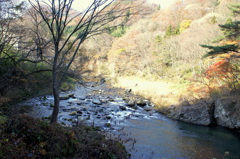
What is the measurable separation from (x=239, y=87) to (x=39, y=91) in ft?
51.0

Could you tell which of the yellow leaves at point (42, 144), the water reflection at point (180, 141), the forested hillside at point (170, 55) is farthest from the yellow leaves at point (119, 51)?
Answer: the yellow leaves at point (42, 144)

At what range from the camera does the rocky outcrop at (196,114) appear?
1193cm

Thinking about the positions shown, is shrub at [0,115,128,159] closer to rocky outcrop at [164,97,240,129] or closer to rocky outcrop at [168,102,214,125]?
rocky outcrop at [168,102,214,125]

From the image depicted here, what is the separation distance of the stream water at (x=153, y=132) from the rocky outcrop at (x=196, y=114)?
0.63 metres

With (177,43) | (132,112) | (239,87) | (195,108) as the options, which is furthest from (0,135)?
(177,43)

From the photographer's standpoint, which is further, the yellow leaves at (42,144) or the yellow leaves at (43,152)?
the yellow leaves at (42,144)

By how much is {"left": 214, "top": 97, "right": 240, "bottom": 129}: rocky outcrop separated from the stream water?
24.1 inches

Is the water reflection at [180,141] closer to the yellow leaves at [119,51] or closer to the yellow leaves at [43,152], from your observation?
the yellow leaves at [43,152]

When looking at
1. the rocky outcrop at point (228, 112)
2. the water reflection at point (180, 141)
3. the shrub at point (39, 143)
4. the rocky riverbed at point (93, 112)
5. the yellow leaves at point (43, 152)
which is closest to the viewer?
the shrub at point (39, 143)

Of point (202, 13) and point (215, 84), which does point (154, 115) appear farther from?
point (202, 13)

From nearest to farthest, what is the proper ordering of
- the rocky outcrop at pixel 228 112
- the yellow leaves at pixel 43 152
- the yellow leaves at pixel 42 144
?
the yellow leaves at pixel 43 152 → the yellow leaves at pixel 42 144 → the rocky outcrop at pixel 228 112

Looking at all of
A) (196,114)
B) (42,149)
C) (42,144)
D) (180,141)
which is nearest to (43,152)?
(42,149)

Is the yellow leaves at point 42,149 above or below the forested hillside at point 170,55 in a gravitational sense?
below

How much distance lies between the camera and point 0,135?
368cm
